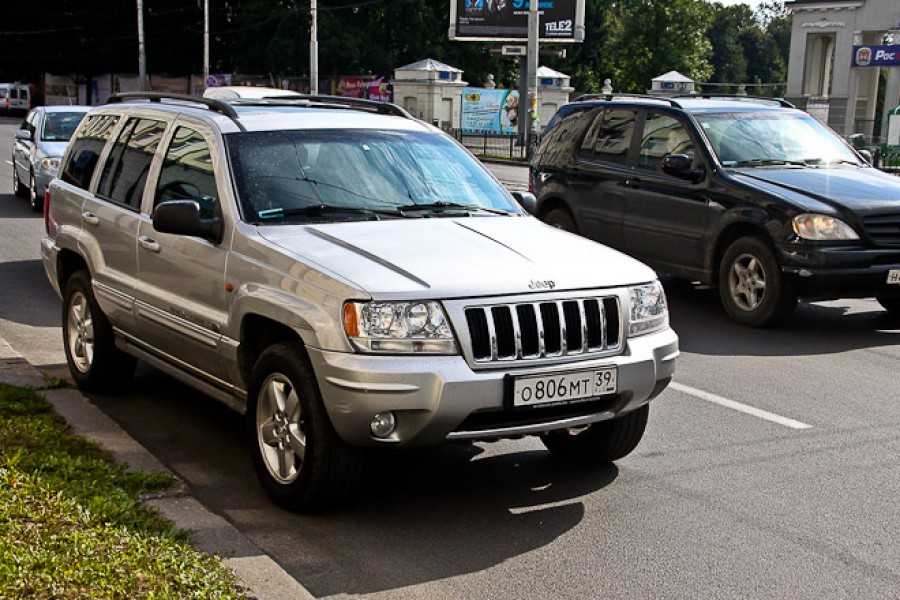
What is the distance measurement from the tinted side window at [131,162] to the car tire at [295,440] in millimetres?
1994

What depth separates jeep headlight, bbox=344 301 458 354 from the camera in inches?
194

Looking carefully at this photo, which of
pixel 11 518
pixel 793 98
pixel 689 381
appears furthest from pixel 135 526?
pixel 793 98

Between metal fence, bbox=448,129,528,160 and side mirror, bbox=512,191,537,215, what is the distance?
34.2 metres

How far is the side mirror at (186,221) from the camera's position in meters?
5.79

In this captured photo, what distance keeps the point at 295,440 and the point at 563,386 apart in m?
1.19

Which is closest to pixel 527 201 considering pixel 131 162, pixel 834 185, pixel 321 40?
pixel 131 162

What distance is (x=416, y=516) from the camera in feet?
17.6

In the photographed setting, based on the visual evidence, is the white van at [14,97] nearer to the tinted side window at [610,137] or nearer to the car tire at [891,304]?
the tinted side window at [610,137]

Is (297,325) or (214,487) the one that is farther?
(214,487)

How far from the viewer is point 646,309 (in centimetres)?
557

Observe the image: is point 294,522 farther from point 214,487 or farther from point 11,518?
point 11,518

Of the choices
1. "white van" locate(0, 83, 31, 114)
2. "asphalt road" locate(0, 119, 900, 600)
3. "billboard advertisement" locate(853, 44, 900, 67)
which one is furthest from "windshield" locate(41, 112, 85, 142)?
"white van" locate(0, 83, 31, 114)

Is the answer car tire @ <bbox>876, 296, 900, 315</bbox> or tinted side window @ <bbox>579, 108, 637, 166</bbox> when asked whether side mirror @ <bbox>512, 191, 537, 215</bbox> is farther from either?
car tire @ <bbox>876, 296, 900, 315</bbox>

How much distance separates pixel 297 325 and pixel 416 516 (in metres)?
1.02
